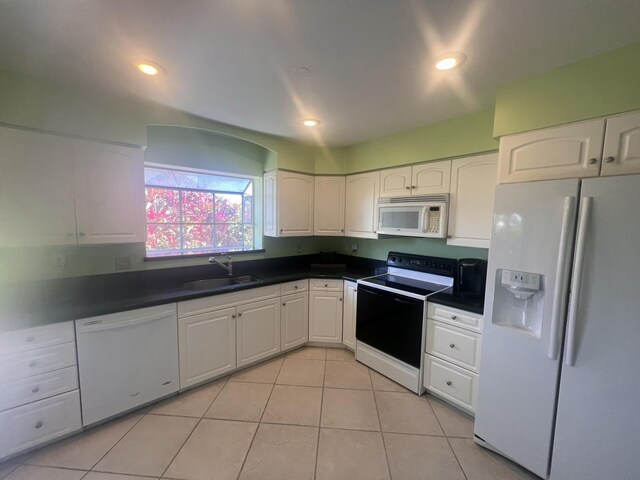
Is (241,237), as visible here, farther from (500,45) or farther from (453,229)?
(500,45)

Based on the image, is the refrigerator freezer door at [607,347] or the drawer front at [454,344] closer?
the refrigerator freezer door at [607,347]

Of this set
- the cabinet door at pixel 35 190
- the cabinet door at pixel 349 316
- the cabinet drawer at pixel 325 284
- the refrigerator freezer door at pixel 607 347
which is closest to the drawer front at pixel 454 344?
the refrigerator freezer door at pixel 607 347

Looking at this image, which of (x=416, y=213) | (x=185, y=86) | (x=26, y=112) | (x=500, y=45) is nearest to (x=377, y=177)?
(x=416, y=213)

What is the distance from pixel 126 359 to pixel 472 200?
2989 millimetres

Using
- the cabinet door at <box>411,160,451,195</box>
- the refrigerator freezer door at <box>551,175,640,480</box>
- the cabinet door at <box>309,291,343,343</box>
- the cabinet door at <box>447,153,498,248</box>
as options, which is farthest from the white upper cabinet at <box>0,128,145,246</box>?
the refrigerator freezer door at <box>551,175,640,480</box>

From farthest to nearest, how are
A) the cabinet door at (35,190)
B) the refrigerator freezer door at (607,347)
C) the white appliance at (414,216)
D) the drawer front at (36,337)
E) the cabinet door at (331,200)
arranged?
the cabinet door at (331,200)
the white appliance at (414,216)
the cabinet door at (35,190)
the drawer front at (36,337)
the refrigerator freezer door at (607,347)

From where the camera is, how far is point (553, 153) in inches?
60.1

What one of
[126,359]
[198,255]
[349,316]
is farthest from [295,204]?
[126,359]

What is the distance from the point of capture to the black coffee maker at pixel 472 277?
2125 mm

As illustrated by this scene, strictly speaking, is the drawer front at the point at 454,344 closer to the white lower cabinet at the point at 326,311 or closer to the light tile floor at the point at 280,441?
the light tile floor at the point at 280,441

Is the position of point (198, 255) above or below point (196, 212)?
below

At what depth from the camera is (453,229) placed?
2293mm

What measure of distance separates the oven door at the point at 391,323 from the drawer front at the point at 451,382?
0.13 metres

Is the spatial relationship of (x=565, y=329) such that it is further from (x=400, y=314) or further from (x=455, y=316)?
(x=400, y=314)
